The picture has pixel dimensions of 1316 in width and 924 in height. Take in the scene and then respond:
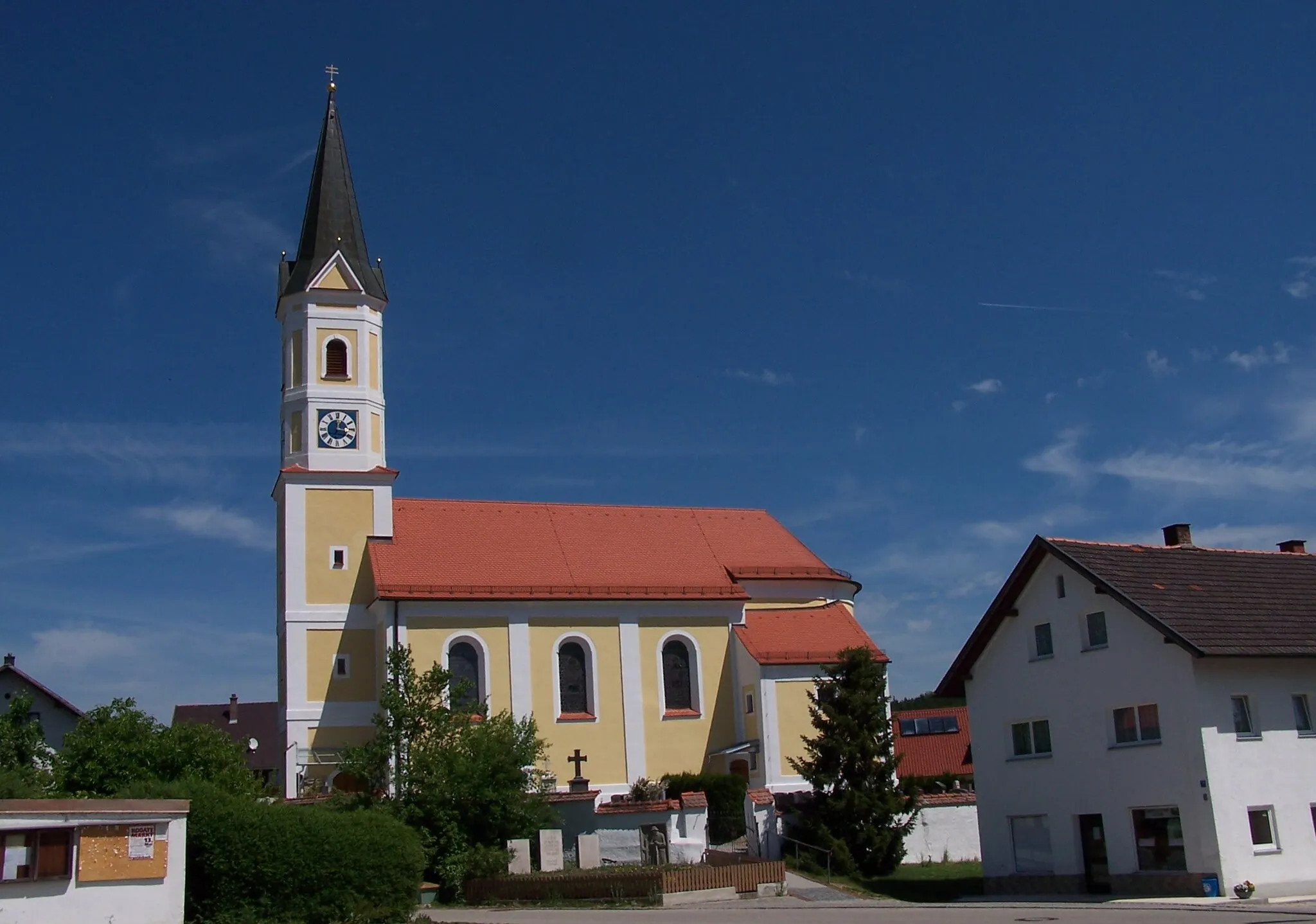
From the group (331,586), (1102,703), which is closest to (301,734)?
(331,586)

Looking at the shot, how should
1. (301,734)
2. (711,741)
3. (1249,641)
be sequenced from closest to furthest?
(1249,641) < (301,734) < (711,741)

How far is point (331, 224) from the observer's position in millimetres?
46062

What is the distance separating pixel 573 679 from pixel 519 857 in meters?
14.4

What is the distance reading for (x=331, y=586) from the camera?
139 feet

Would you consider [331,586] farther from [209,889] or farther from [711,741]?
[209,889]

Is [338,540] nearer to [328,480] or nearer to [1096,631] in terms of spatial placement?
[328,480]

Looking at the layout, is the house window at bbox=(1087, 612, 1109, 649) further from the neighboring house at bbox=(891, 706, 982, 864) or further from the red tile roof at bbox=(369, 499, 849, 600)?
the red tile roof at bbox=(369, 499, 849, 600)

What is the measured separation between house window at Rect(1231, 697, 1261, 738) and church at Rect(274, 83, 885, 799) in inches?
690

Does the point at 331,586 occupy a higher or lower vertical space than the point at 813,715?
higher

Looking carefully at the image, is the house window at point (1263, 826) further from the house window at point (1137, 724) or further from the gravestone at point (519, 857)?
the gravestone at point (519, 857)

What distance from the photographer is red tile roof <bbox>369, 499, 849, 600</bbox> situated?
4272cm

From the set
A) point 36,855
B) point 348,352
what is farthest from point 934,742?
point 36,855

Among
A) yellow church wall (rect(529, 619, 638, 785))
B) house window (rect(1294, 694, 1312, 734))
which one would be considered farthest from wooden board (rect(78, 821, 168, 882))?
house window (rect(1294, 694, 1312, 734))

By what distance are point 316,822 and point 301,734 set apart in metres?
18.8
